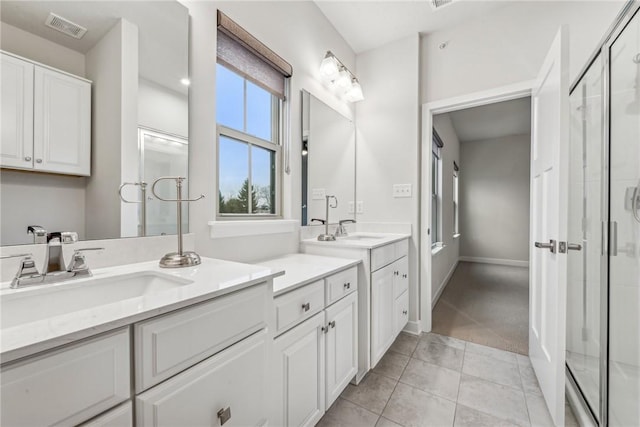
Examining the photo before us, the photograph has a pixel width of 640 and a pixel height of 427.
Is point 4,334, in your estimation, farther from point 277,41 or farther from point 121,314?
point 277,41

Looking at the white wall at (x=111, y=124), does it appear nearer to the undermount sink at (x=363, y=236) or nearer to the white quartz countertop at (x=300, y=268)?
the white quartz countertop at (x=300, y=268)

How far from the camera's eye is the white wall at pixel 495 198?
5133mm

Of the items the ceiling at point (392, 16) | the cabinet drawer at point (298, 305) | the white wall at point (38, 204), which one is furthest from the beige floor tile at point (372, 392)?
the ceiling at point (392, 16)

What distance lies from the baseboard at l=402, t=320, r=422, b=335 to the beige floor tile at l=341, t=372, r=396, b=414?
2.48 ft

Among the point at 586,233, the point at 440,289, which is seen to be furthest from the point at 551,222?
the point at 440,289

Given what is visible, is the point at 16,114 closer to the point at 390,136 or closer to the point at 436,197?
the point at 390,136

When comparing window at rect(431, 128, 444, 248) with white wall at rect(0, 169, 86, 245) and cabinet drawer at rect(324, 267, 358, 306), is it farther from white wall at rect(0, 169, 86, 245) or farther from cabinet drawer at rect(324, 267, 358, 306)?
white wall at rect(0, 169, 86, 245)

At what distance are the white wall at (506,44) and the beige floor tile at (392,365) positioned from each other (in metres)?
2.16

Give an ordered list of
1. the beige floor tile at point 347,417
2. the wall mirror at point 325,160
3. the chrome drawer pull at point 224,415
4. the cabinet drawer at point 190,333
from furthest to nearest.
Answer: the wall mirror at point 325,160, the beige floor tile at point 347,417, the chrome drawer pull at point 224,415, the cabinet drawer at point 190,333

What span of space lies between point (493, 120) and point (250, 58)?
13.8ft

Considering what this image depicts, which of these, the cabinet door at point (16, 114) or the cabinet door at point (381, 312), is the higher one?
the cabinet door at point (16, 114)

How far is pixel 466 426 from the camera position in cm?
134

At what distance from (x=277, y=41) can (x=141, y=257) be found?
152 centimetres

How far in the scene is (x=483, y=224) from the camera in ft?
18.1
